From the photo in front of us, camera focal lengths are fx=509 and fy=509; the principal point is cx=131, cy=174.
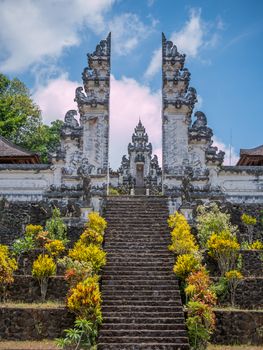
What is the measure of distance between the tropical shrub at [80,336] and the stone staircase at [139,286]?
0.24 metres

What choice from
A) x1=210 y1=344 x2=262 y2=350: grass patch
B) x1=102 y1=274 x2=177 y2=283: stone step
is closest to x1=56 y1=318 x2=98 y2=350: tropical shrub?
x1=102 y1=274 x2=177 y2=283: stone step

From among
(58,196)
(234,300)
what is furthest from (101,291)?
(58,196)

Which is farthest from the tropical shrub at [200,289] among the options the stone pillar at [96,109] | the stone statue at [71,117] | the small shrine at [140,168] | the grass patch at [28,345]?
the small shrine at [140,168]

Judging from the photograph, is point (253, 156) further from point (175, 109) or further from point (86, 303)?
point (86, 303)

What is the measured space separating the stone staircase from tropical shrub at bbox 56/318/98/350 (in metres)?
0.24

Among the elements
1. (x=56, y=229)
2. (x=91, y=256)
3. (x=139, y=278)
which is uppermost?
(x=56, y=229)

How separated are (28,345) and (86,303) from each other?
1608 mm

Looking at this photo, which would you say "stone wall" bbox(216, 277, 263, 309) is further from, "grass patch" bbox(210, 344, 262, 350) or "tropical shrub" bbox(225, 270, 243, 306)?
"grass patch" bbox(210, 344, 262, 350)

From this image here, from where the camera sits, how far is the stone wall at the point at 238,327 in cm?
1217

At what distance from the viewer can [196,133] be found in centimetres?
2117

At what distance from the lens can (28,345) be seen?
1167 cm

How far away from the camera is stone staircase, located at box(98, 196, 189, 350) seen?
39.3 feet

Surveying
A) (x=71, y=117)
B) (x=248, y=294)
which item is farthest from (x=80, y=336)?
(x=71, y=117)

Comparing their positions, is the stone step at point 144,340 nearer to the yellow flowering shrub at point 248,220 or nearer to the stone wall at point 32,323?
the stone wall at point 32,323
